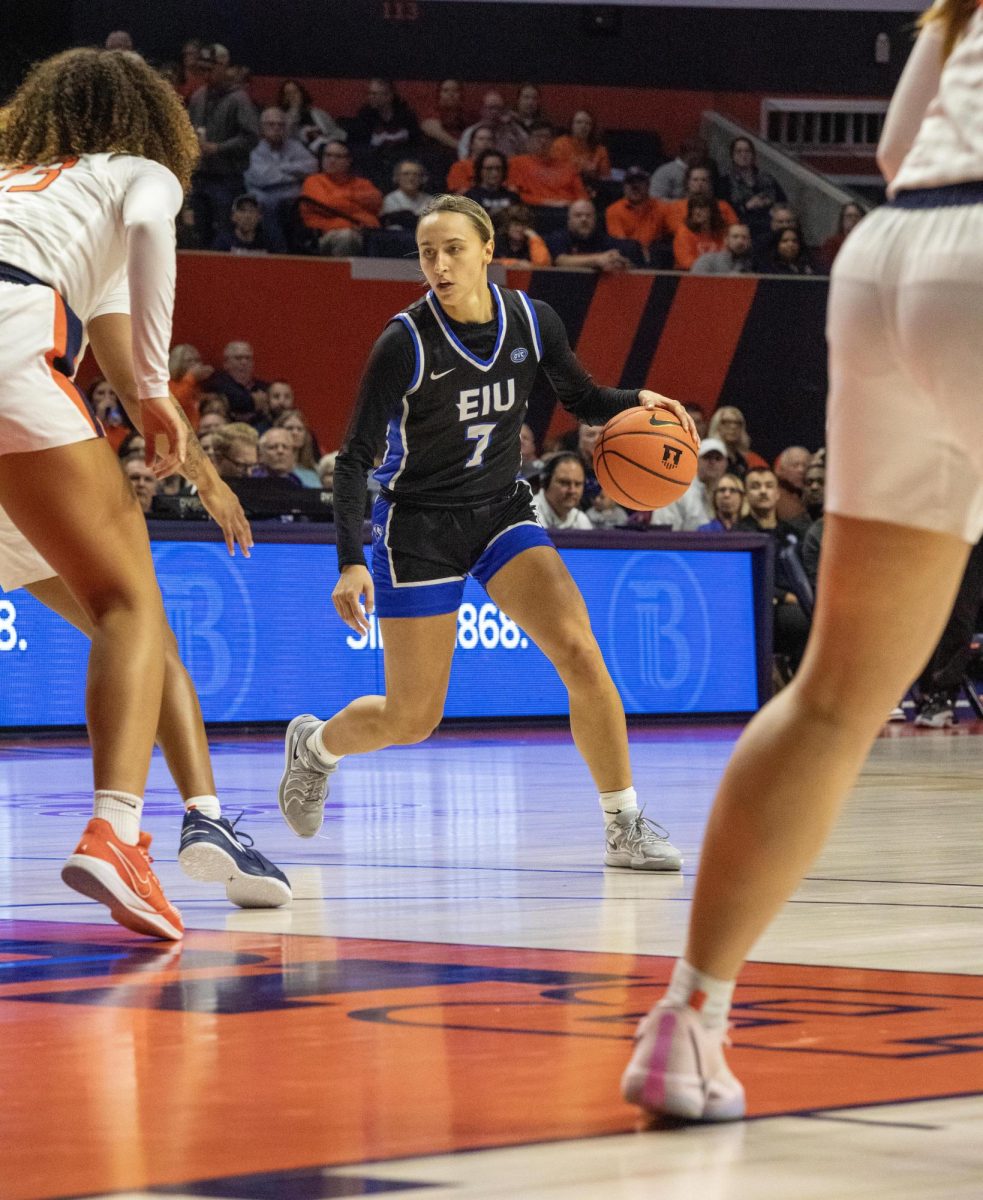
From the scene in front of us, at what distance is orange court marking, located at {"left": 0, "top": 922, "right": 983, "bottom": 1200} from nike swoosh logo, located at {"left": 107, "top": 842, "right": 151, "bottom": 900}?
11 centimetres

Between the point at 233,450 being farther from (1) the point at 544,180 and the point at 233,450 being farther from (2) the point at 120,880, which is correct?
(2) the point at 120,880

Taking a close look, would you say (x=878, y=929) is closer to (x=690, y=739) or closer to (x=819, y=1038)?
(x=819, y=1038)

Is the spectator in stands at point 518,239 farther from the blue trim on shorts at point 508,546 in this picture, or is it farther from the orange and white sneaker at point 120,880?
the orange and white sneaker at point 120,880

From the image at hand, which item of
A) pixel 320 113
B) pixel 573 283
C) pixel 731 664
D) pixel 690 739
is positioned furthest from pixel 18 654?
pixel 320 113

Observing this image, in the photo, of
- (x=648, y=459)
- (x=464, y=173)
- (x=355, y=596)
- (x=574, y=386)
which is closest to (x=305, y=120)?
(x=464, y=173)

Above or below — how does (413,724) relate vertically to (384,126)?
below

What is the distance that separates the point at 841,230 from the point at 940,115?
16.8 metres

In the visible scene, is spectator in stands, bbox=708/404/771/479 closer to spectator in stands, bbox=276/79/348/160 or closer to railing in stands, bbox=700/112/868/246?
spectator in stands, bbox=276/79/348/160

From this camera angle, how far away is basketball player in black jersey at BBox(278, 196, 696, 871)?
5902 mm

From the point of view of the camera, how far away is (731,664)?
44.0 ft

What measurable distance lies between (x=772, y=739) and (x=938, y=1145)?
20.5 inches

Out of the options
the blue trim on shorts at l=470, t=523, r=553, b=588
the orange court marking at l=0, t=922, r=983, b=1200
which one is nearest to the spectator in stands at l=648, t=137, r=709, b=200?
the blue trim on shorts at l=470, t=523, r=553, b=588

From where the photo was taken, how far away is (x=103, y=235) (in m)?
4.39

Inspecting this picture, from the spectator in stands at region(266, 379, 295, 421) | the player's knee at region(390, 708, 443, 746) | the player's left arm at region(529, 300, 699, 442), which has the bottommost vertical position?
the player's knee at region(390, 708, 443, 746)
